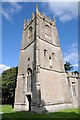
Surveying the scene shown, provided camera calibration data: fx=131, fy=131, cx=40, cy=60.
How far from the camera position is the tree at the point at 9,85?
117ft

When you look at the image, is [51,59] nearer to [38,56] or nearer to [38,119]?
[38,56]

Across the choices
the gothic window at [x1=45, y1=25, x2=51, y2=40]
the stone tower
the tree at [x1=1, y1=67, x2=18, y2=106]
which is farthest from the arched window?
the tree at [x1=1, y1=67, x2=18, y2=106]

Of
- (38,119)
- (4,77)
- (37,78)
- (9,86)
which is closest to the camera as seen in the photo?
(38,119)

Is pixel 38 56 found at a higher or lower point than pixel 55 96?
higher

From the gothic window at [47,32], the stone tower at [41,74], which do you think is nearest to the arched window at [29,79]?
the stone tower at [41,74]

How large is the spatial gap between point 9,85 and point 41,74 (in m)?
17.7

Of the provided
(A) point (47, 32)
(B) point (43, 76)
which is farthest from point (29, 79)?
(A) point (47, 32)

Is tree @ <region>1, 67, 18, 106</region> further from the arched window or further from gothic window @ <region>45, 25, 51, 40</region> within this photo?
gothic window @ <region>45, 25, 51, 40</region>

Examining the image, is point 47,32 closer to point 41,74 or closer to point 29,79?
point 41,74

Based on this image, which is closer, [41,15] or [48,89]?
[48,89]

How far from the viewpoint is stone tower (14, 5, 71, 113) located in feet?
65.5

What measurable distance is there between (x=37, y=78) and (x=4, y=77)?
838 inches

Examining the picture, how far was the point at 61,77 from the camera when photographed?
2405 centimetres

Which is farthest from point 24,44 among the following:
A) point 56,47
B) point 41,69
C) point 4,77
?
point 4,77
